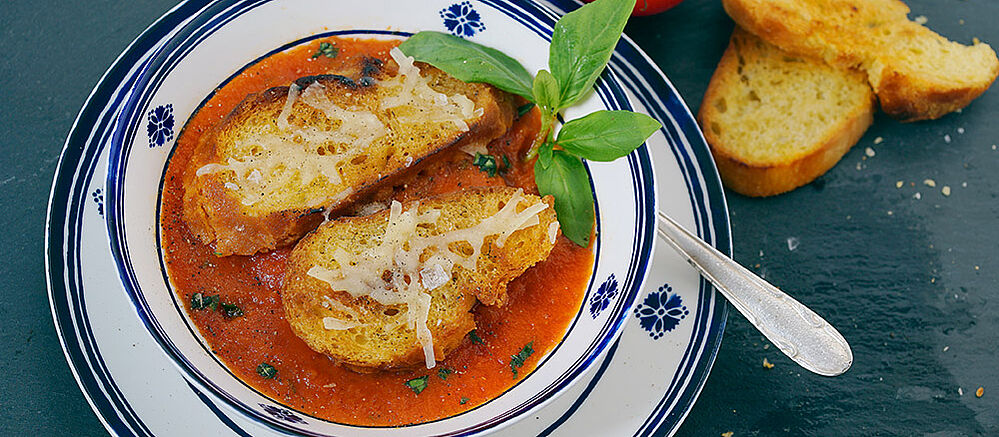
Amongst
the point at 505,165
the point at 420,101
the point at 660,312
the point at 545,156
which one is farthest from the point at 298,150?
the point at 660,312

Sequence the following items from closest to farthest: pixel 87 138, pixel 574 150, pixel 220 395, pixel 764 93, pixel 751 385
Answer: pixel 220 395
pixel 574 150
pixel 87 138
pixel 751 385
pixel 764 93

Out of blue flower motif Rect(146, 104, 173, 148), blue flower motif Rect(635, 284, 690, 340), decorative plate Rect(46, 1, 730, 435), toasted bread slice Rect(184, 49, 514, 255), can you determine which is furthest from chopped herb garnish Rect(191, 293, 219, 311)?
blue flower motif Rect(635, 284, 690, 340)

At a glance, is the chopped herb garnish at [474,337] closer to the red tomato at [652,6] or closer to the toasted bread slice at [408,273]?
the toasted bread slice at [408,273]

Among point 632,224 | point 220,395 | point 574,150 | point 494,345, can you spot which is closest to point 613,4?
point 574,150

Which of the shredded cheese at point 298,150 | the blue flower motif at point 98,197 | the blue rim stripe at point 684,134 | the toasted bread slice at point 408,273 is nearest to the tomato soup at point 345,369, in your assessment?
the toasted bread slice at point 408,273

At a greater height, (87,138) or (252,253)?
(87,138)

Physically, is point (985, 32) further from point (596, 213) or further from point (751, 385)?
point (596, 213)

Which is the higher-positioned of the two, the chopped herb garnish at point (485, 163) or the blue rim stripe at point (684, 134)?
the chopped herb garnish at point (485, 163)
